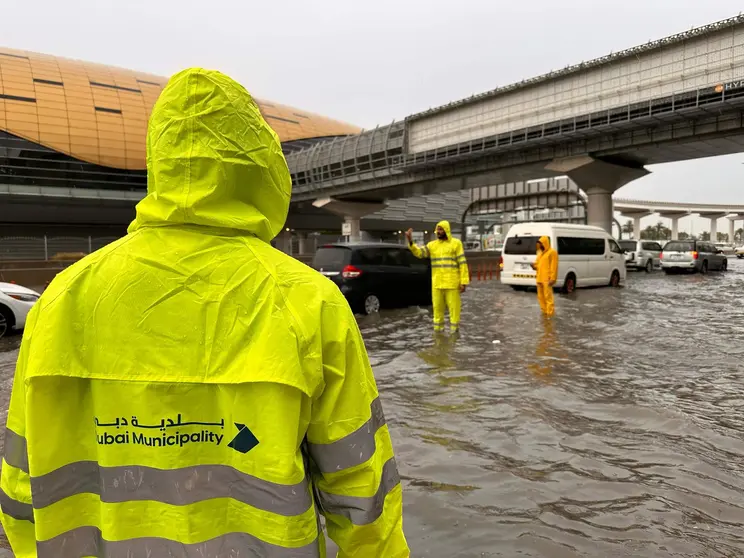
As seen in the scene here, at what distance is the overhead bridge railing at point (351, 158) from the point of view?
37.1 meters

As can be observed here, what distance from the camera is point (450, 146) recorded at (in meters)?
31.9

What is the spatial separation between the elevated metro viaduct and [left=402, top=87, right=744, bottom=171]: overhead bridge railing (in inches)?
1.8

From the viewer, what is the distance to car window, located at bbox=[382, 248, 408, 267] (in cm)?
1242

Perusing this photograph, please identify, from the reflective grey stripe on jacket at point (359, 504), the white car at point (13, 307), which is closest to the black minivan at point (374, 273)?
the white car at point (13, 307)

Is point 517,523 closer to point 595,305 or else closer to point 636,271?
point 595,305

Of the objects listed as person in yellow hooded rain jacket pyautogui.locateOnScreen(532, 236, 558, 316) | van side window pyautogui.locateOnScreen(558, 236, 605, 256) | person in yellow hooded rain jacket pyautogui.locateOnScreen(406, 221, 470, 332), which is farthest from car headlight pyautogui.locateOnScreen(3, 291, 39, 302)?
van side window pyautogui.locateOnScreen(558, 236, 605, 256)

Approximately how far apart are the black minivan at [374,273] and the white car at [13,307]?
5.50 meters

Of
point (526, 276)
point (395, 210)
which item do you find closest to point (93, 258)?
point (526, 276)

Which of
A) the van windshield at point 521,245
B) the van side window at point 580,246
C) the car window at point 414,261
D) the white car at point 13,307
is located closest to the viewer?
the white car at point 13,307

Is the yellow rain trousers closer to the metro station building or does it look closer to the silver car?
the silver car

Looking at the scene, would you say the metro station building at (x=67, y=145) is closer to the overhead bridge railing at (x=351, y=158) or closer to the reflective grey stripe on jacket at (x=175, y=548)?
the overhead bridge railing at (x=351, y=158)

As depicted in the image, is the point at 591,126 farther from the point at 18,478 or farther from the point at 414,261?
the point at 18,478

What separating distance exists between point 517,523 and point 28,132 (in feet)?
182

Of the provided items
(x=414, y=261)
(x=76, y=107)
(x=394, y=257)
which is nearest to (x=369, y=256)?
(x=394, y=257)
